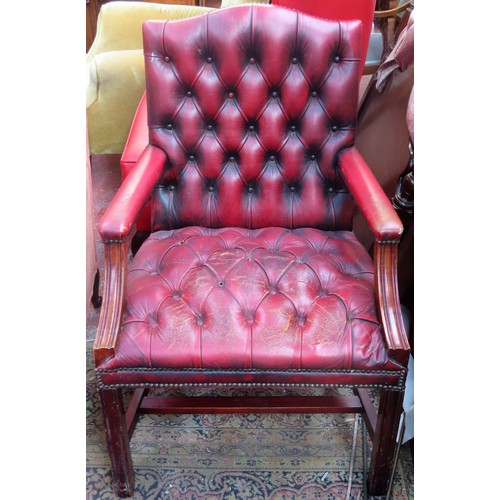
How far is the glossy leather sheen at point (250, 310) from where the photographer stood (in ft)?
3.70

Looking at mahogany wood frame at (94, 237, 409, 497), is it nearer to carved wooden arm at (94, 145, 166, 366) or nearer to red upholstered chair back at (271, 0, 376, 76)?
carved wooden arm at (94, 145, 166, 366)

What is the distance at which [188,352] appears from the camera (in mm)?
1125

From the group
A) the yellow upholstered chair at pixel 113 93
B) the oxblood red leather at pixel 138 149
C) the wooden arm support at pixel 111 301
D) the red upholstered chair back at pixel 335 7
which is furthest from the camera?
the yellow upholstered chair at pixel 113 93

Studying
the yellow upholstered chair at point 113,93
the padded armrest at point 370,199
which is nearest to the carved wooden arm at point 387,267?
the padded armrest at point 370,199

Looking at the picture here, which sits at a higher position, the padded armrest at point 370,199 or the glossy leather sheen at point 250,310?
the padded armrest at point 370,199

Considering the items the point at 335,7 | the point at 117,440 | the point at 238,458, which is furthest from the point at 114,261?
the point at 335,7

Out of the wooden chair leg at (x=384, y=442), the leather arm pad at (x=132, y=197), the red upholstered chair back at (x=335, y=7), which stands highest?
the red upholstered chair back at (x=335, y=7)

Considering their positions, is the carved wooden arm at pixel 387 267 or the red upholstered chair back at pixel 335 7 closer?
the carved wooden arm at pixel 387 267

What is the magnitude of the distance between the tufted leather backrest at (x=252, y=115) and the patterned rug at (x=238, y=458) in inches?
24.4

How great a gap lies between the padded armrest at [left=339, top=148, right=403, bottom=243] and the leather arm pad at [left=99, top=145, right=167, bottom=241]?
516 millimetres

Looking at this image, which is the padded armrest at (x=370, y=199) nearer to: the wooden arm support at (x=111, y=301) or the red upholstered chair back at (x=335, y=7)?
the wooden arm support at (x=111, y=301)

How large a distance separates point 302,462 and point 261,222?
0.71m
